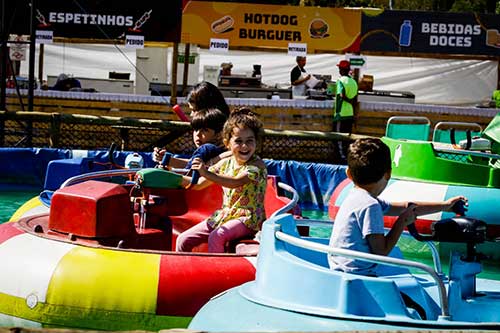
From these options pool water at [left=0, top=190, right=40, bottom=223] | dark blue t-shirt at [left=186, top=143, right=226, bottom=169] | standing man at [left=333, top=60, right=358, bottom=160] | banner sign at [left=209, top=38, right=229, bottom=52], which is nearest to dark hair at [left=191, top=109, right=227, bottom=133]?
dark blue t-shirt at [left=186, top=143, right=226, bottom=169]

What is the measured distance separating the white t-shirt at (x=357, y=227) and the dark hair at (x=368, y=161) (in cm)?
7

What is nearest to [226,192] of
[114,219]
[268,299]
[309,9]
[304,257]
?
[114,219]

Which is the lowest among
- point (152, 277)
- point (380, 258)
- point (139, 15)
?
point (152, 277)

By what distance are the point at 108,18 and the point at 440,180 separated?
7.75 m

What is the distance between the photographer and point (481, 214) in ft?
30.6

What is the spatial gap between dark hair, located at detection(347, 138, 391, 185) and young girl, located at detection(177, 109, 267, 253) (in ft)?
5.02

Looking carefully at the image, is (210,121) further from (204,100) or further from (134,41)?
(134,41)

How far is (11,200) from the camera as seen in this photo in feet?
37.6

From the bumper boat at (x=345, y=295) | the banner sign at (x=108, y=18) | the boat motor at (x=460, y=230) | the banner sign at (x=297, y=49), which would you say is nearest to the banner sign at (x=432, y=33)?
the banner sign at (x=297, y=49)

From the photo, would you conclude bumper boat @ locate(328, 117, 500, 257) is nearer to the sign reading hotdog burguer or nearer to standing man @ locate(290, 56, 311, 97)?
the sign reading hotdog burguer

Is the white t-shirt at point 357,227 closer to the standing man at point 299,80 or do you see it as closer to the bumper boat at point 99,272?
the bumper boat at point 99,272

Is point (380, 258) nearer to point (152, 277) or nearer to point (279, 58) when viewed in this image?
point (152, 277)

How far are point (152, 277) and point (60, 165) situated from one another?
3734 millimetres

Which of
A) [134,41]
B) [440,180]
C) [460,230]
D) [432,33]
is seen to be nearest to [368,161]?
[460,230]
